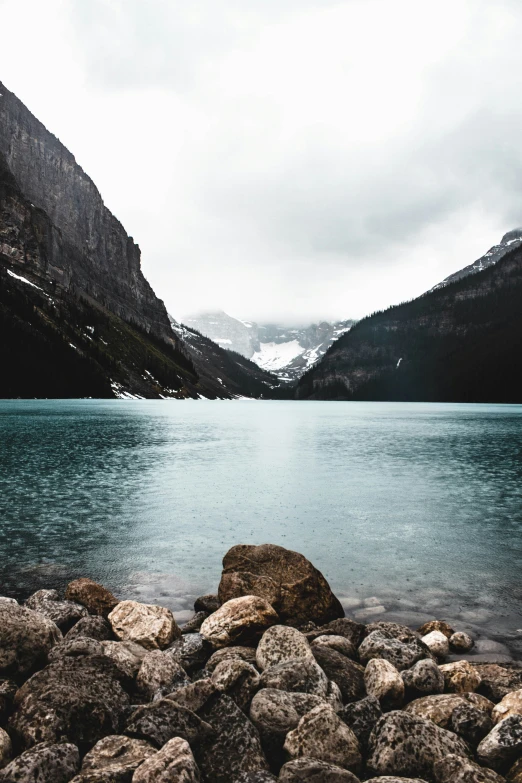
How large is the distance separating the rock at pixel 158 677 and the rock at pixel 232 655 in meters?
1.07

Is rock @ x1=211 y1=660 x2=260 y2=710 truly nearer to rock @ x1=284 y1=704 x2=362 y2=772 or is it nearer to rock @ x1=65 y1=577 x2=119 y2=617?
rock @ x1=284 y1=704 x2=362 y2=772

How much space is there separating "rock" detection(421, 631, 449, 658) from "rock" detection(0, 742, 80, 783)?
28.4 feet

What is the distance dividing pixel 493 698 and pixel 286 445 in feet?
198

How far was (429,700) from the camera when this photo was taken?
368 inches

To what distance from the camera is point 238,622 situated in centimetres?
1221

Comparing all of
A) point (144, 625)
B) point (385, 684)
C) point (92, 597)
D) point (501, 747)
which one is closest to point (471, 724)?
point (501, 747)

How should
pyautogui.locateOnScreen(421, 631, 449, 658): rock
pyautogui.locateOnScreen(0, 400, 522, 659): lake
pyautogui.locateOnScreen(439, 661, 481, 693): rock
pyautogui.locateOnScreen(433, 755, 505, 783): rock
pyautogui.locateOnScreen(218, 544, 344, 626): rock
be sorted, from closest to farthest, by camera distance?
1. pyautogui.locateOnScreen(433, 755, 505, 783): rock
2. pyautogui.locateOnScreen(439, 661, 481, 693): rock
3. pyautogui.locateOnScreen(421, 631, 449, 658): rock
4. pyautogui.locateOnScreen(218, 544, 344, 626): rock
5. pyautogui.locateOnScreen(0, 400, 522, 659): lake

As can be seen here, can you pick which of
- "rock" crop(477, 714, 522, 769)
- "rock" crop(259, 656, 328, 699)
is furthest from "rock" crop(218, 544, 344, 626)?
"rock" crop(477, 714, 522, 769)

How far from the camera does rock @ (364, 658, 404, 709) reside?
31.9ft

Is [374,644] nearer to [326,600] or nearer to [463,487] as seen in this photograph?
[326,600]

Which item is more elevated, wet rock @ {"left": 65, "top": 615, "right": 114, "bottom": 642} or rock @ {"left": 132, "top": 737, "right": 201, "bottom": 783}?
rock @ {"left": 132, "top": 737, "right": 201, "bottom": 783}

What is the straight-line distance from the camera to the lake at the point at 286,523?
17.3 m

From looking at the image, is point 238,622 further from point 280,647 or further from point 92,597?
point 92,597

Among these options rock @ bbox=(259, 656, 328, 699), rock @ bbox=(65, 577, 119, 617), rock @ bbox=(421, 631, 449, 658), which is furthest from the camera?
rock @ bbox=(65, 577, 119, 617)
